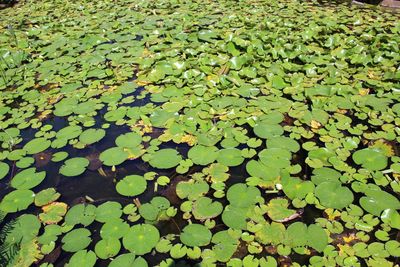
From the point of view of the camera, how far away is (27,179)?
2404 mm

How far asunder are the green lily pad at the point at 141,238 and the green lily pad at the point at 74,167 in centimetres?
78

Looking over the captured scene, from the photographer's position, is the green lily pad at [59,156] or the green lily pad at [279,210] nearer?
the green lily pad at [279,210]

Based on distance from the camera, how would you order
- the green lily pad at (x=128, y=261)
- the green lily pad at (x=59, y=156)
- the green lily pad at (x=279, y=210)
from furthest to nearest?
1. the green lily pad at (x=59, y=156)
2. the green lily pad at (x=279, y=210)
3. the green lily pad at (x=128, y=261)

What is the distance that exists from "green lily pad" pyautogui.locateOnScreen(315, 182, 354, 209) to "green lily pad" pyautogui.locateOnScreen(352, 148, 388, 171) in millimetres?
338

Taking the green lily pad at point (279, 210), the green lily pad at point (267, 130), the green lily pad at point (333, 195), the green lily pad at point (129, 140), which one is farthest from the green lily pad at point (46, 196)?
the green lily pad at point (333, 195)

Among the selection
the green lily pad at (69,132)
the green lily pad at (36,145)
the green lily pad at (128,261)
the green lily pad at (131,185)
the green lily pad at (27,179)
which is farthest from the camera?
the green lily pad at (69,132)

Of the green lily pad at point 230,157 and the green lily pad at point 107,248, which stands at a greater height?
→ the green lily pad at point 230,157

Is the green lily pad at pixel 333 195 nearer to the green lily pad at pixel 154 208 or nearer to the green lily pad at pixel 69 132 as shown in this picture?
the green lily pad at pixel 154 208

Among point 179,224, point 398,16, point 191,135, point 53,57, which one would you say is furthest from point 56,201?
point 398,16

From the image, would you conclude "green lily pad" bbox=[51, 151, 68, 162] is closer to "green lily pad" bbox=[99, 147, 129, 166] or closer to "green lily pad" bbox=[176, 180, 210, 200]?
"green lily pad" bbox=[99, 147, 129, 166]

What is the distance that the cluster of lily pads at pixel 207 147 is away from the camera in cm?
190

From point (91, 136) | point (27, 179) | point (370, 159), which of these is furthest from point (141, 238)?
point (370, 159)

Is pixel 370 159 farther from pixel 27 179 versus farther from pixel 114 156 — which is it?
pixel 27 179

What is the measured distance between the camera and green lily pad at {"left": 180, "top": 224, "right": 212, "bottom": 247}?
1890mm
